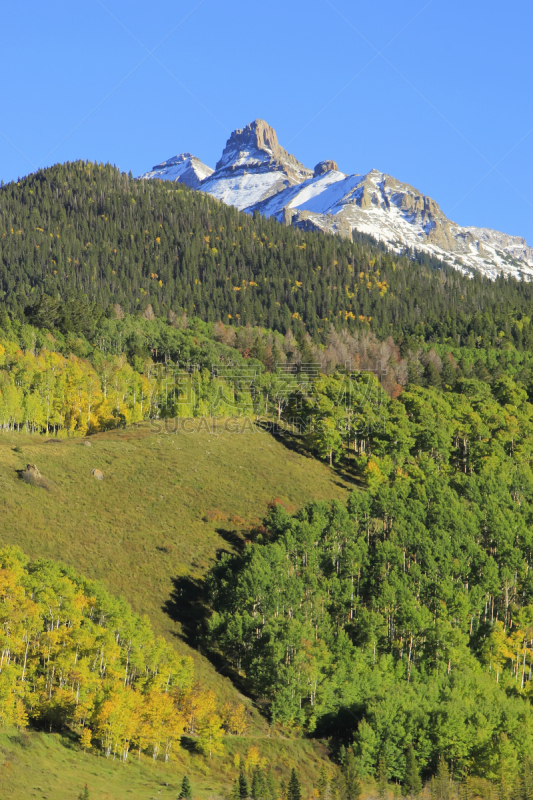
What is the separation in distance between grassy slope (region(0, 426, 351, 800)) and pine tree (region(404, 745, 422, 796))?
1021 centimetres

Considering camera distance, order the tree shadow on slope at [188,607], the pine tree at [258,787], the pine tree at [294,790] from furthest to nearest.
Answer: the tree shadow on slope at [188,607] → the pine tree at [294,790] → the pine tree at [258,787]

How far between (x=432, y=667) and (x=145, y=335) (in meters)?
130

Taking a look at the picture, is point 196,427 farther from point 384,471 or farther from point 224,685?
point 224,685

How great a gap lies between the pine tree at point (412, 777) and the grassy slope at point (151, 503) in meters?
10.2

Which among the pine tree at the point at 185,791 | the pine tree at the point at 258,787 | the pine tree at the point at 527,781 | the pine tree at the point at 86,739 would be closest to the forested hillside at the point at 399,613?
the pine tree at the point at 527,781

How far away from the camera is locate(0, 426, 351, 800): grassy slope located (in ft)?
275

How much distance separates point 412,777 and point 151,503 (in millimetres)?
53118

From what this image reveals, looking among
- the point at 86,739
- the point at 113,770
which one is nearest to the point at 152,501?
the point at 86,739

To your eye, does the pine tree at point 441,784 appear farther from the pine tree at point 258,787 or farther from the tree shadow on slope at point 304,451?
the tree shadow on slope at point 304,451

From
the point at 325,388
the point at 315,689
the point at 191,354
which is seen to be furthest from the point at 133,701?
the point at 191,354

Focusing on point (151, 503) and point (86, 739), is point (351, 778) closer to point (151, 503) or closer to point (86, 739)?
point (86, 739)

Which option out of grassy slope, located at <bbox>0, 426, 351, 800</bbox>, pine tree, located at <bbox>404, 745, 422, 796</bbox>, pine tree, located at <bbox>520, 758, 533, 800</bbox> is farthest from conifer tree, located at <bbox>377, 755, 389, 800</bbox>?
pine tree, located at <bbox>520, 758, 533, 800</bbox>

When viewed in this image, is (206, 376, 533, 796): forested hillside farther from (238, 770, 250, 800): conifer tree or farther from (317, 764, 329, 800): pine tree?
(238, 770, 250, 800): conifer tree

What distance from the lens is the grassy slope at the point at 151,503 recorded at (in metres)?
83.7
